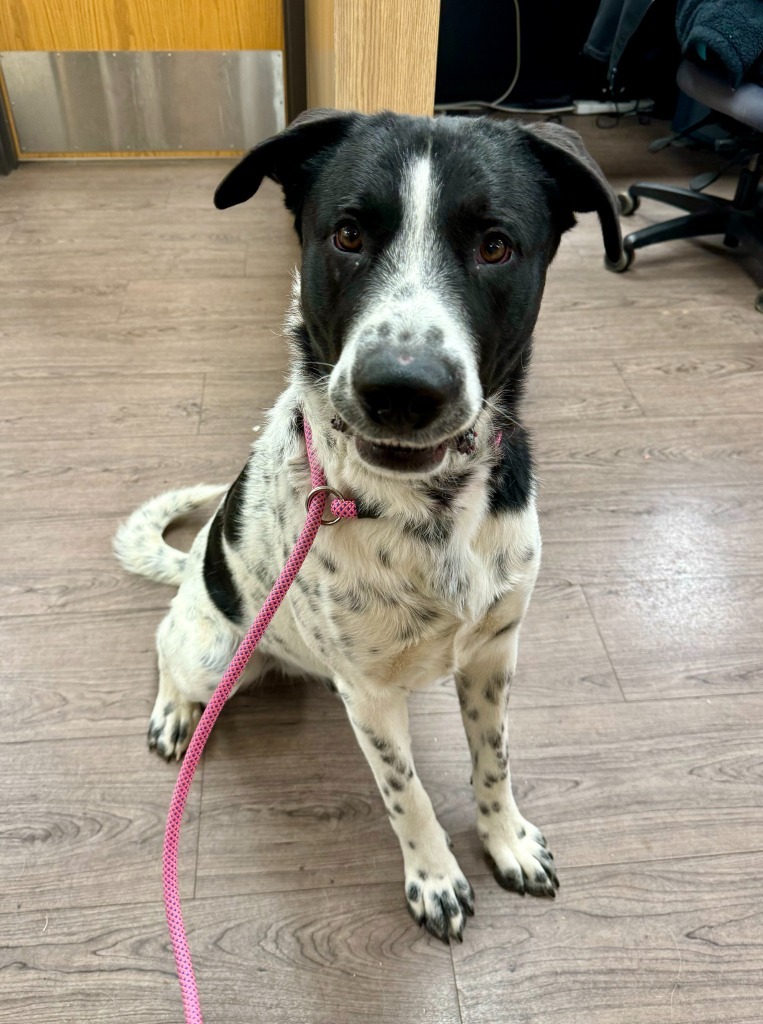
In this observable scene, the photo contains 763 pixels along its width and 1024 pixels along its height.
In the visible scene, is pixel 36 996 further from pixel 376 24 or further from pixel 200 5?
pixel 200 5

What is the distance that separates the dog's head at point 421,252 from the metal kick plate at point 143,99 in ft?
9.35

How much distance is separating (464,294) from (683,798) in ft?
3.40

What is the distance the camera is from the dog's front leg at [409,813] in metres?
1.19

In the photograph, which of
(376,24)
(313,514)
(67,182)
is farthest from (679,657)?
(67,182)

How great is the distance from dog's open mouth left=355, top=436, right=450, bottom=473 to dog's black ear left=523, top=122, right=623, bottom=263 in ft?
1.25

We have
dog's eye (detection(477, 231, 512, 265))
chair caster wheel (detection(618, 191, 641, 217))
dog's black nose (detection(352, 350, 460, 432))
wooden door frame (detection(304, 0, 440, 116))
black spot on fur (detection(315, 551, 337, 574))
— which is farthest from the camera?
chair caster wheel (detection(618, 191, 641, 217))

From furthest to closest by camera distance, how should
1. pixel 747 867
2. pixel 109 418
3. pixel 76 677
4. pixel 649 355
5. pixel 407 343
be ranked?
1. pixel 649 355
2. pixel 109 418
3. pixel 76 677
4. pixel 747 867
5. pixel 407 343

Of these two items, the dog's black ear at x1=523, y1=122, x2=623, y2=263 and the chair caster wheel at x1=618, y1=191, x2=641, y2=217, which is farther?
the chair caster wheel at x1=618, y1=191, x2=641, y2=217

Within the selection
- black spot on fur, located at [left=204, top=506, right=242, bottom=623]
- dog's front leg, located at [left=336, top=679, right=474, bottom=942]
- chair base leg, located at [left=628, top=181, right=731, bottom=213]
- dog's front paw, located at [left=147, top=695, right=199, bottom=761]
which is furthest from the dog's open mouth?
chair base leg, located at [left=628, top=181, right=731, bottom=213]

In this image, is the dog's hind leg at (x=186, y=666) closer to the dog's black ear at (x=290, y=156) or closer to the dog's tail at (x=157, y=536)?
the dog's tail at (x=157, y=536)

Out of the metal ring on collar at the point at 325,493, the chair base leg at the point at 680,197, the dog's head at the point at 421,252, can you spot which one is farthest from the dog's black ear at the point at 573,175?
the chair base leg at the point at 680,197

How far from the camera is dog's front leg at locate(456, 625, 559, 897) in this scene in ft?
4.20

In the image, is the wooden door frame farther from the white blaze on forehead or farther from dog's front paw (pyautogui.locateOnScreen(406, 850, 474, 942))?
dog's front paw (pyautogui.locateOnScreen(406, 850, 474, 942))

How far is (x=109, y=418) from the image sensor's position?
88.9 inches
